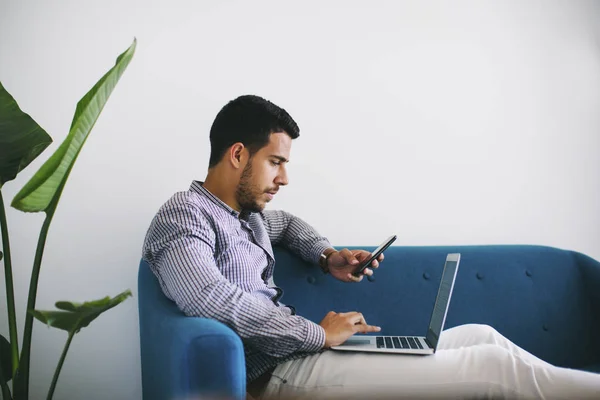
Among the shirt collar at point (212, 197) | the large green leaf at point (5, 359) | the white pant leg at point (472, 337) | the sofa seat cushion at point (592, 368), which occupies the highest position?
the shirt collar at point (212, 197)

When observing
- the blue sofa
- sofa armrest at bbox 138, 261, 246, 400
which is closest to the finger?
the blue sofa

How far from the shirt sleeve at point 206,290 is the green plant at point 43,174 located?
200 millimetres

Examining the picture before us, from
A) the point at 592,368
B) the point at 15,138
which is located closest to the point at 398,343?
the point at 592,368

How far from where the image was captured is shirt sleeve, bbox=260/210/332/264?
1763 millimetres

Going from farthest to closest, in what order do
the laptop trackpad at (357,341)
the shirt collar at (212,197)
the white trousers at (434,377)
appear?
the shirt collar at (212,197)
the laptop trackpad at (357,341)
the white trousers at (434,377)

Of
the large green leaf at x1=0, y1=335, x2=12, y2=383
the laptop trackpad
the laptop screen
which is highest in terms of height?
the laptop screen

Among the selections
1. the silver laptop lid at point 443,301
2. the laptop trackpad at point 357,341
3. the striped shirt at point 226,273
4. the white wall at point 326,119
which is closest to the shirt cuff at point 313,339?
the striped shirt at point 226,273

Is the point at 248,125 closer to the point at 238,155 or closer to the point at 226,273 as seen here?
the point at 238,155

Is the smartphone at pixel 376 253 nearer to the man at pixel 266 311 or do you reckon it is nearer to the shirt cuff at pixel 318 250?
the shirt cuff at pixel 318 250

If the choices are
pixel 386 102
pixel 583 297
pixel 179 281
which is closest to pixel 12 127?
pixel 179 281

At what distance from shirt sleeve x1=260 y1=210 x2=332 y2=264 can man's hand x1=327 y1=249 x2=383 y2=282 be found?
0.05m

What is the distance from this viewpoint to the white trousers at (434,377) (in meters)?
1.19

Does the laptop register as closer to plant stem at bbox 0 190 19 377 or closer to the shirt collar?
the shirt collar

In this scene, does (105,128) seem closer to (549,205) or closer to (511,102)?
(511,102)
